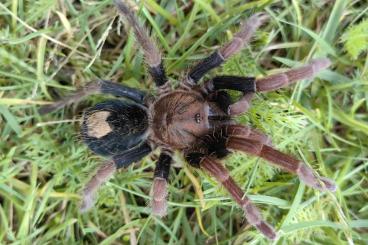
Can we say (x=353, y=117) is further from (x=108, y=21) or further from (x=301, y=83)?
(x=108, y=21)

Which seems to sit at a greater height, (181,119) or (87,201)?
(181,119)

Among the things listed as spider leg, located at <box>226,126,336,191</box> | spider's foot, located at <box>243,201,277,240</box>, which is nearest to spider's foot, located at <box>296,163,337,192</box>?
spider leg, located at <box>226,126,336,191</box>

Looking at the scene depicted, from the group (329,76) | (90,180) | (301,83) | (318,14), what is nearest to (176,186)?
(90,180)

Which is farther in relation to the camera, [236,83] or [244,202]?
[236,83]

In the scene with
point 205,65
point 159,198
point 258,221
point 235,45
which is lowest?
point 258,221

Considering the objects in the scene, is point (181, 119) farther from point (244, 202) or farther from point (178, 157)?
point (244, 202)

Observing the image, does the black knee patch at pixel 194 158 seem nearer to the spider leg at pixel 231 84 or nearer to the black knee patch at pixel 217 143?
the black knee patch at pixel 217 143

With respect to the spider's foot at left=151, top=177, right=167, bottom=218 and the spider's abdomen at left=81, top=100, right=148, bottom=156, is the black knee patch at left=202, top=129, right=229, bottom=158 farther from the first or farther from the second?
the spider's abdomen at left=81, top=100, right=148, bottom=156

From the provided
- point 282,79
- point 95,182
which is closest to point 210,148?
point 282,79
